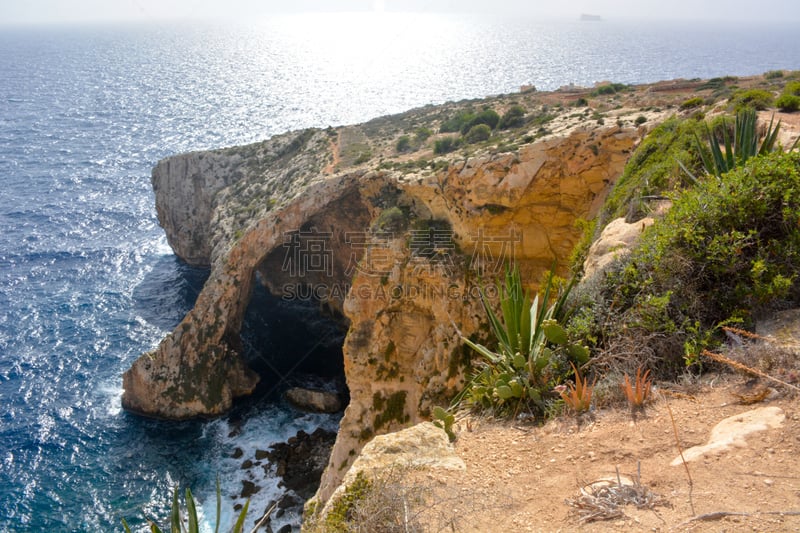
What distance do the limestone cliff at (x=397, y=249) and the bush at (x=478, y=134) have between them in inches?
94.0

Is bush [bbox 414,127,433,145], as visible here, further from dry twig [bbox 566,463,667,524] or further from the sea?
dry twig [bbox 566,463,667,524]

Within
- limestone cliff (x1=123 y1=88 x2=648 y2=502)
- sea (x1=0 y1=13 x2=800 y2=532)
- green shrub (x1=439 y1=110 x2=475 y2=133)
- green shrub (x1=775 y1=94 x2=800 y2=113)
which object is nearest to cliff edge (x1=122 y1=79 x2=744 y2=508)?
limestone cliff (x1=123 y1=88 x2=648 y2=502)

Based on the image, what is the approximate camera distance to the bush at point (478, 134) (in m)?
28.1

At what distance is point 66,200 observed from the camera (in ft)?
159

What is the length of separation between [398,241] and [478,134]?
1045 centimetres

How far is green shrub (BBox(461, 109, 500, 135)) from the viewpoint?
3105 cm

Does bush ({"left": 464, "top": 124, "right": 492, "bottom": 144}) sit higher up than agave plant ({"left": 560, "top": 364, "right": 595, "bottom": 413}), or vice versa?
bush ({"left": 464, "top": 124, "right": 492, "bottom": 144})

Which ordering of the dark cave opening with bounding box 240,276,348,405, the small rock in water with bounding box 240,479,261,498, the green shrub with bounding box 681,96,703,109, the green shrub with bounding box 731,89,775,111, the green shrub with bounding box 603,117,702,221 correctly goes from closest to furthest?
the green shrub with bounding box 603,117,702,221 → the green shrub with bounding box 731,89,775,111 → the green shrub with bounding box 681,96,703,109 → the small rock in water with bounding box 240,479,261,498 → the dark cave opening with bounding box 240,276,348,405

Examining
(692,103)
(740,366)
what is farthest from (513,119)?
(740,366)

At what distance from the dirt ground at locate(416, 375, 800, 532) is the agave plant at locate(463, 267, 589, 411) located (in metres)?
0.53

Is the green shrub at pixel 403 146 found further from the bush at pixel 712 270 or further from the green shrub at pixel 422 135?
the bush at pixel 712 270

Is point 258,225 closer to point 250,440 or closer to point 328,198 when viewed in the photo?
point 328,198

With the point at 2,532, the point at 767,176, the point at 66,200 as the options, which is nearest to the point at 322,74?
the point at 66,200

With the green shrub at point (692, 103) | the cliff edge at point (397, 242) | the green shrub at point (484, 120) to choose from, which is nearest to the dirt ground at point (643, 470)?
the cliff edge at point (397, 242)
